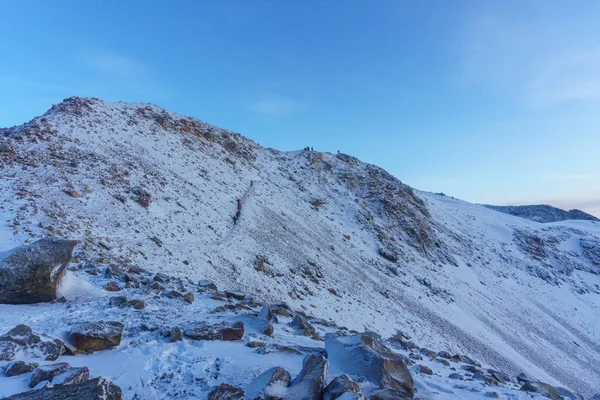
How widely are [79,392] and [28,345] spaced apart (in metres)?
2.37

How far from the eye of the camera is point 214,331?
8.43m

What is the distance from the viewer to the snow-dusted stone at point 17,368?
19.0 feet

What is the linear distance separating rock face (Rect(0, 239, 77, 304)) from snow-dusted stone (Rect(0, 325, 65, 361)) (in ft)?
8.11

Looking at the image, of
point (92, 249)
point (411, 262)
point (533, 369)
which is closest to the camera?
point (92, 249)

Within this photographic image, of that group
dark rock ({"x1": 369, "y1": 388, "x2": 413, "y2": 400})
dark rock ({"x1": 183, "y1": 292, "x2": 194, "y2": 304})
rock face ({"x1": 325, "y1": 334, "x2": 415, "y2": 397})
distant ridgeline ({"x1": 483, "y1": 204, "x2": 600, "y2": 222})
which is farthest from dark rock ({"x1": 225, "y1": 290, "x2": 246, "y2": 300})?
distant ridgeline ({"x1": 483, "y1": 204, "x2": 600, "y2": 222})

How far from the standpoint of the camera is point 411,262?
3547 cm

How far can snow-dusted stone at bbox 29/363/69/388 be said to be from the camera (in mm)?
5602

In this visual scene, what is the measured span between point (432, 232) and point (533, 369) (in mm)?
22706

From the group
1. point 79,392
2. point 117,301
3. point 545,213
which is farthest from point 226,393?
point 545,213

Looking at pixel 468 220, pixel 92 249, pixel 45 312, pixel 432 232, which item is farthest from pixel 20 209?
pixel 468 220

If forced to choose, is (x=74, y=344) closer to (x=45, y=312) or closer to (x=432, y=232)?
(x=45, y=312)

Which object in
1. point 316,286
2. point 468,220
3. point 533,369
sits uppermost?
point 468,220

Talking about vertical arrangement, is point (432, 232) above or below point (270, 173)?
below

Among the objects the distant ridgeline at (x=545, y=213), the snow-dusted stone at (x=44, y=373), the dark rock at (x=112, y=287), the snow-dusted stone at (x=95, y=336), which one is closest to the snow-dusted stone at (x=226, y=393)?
the snow-dusted stone at (x=44, y=373)
